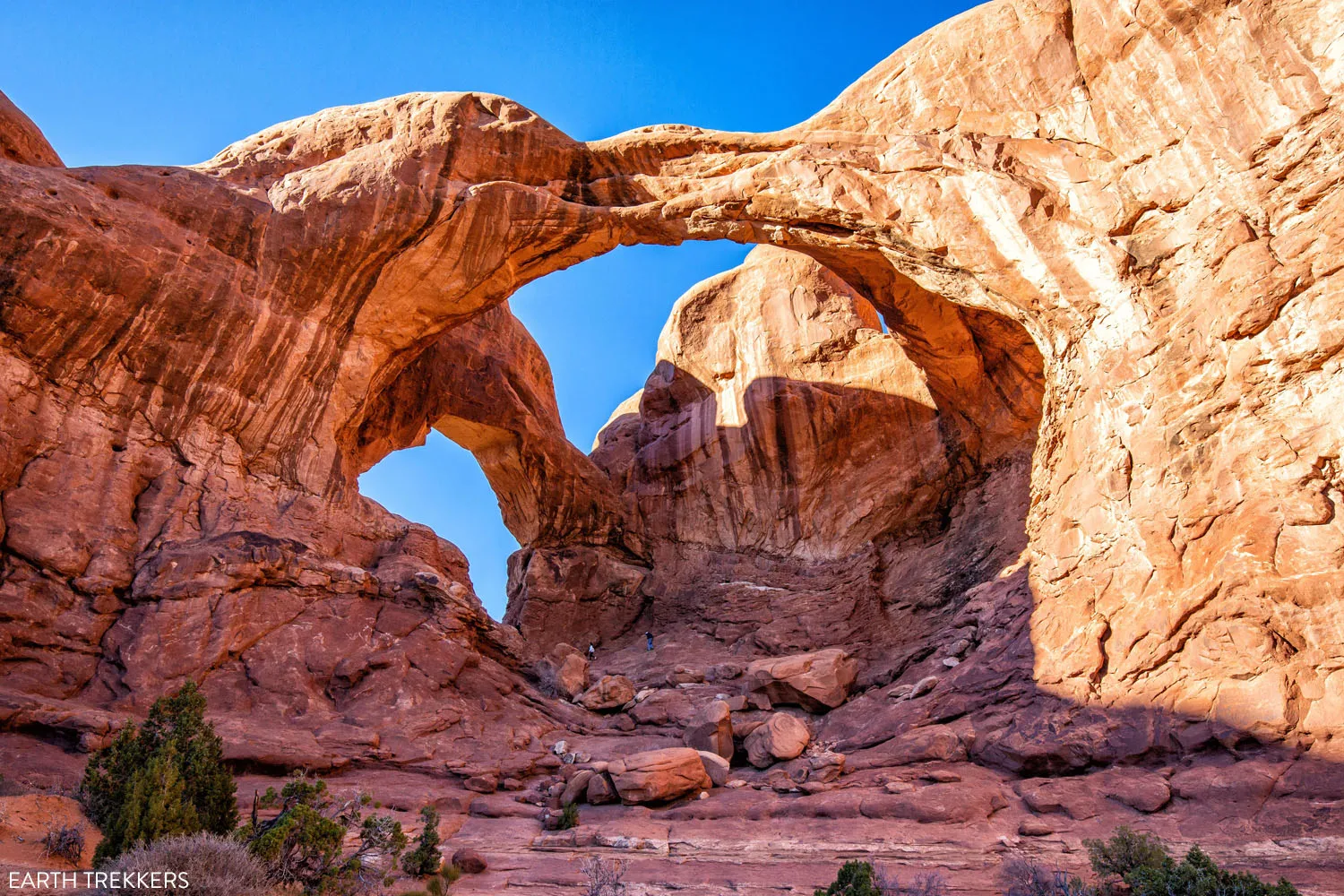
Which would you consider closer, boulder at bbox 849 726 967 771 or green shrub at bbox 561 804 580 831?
green shrub at bbox 561 804 580 831

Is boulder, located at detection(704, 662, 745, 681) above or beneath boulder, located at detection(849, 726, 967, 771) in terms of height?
above

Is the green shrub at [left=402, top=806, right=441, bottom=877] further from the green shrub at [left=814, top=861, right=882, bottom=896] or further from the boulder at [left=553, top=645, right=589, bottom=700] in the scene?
the boulder at [left=553, top=645, right=589, bottom=700]

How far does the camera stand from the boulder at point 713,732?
51.6 ft

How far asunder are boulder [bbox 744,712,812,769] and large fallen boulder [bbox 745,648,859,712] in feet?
7.52

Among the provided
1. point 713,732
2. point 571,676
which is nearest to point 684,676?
point 571,676

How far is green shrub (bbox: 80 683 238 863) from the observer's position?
26.7 feet

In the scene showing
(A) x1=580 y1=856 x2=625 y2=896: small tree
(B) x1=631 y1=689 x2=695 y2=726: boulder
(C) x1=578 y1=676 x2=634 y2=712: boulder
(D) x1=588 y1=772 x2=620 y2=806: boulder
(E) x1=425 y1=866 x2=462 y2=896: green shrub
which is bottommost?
(A) x1=580 y1=856 x2=625 y2=896: small tree

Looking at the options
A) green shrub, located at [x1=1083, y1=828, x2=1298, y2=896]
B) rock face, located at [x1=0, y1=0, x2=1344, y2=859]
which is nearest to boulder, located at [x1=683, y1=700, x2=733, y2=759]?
rock face, located at [x1=0, y1=0, x2=1344, y2=859]

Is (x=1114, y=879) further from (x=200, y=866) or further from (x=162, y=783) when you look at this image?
(x=162, y=783)

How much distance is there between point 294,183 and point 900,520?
768 inches

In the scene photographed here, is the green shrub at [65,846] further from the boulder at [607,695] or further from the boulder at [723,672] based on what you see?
the boulder at [723,672]

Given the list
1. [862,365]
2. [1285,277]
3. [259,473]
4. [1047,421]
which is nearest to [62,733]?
[259,473]

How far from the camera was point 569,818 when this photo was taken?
40.4ft

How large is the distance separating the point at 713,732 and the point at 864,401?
A: 14.3 metres
